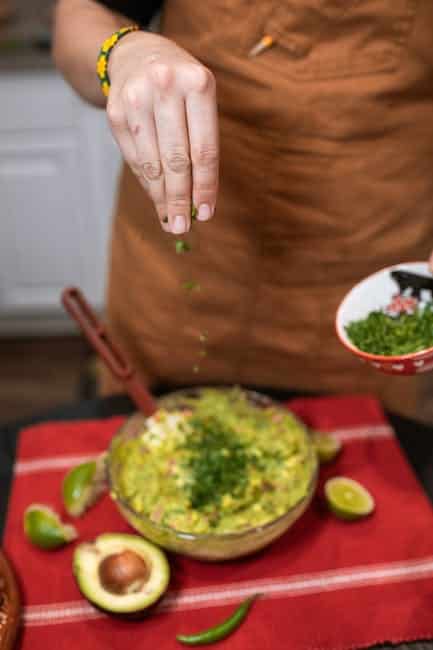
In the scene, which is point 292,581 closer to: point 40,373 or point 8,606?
point 8,606

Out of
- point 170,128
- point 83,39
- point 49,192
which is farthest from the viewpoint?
point 49,192

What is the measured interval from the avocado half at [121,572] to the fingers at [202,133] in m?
0.47

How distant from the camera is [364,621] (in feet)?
2.97

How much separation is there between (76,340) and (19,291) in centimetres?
33

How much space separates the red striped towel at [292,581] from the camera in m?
0.90

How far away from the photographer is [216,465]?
1.04m

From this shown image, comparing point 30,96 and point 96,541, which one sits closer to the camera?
point 96,541

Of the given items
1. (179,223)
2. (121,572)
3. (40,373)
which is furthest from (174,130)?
(40,373)

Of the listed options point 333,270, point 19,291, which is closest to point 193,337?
point 333,270

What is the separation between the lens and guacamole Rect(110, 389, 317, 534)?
997 mm

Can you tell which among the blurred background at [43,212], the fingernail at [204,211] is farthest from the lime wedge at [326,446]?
the blurred background at [43,212]

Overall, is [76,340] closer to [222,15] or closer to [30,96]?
[30,96]

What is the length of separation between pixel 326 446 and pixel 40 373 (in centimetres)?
198

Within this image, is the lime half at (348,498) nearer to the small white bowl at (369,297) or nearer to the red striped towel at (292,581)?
the red striped towel at (292,581)
